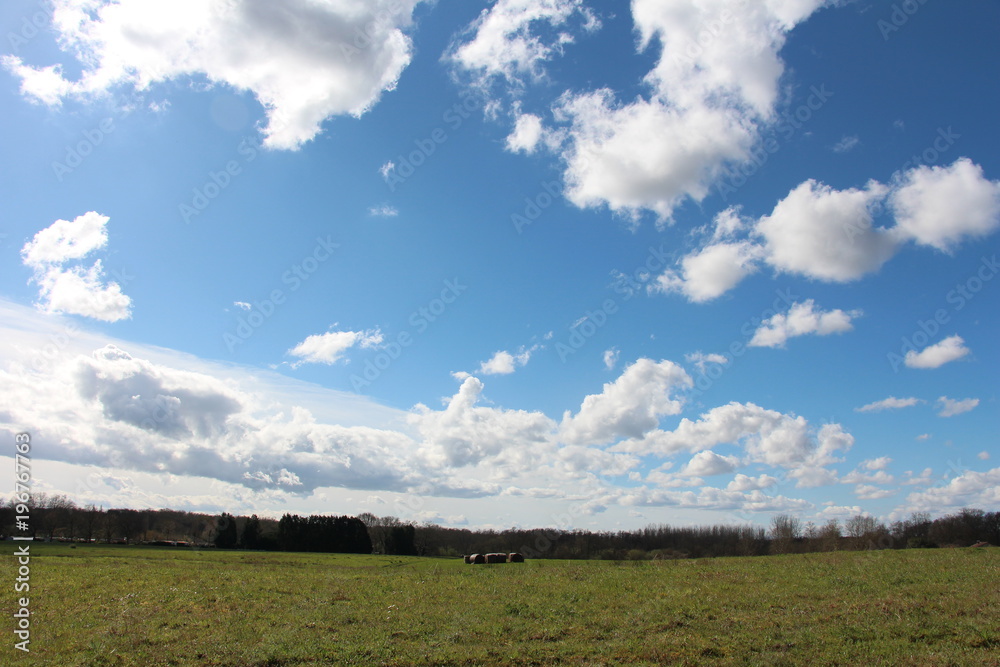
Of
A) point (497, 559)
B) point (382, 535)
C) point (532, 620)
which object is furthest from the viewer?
point (382, 535)

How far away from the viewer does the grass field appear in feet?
48.2

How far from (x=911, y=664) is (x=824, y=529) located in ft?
399

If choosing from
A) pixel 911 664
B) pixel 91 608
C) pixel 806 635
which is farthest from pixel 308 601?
pixel 911 664

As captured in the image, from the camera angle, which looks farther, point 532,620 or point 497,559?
point 497,559

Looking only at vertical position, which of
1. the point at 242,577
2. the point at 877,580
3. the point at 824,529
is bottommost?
the point at 824,529

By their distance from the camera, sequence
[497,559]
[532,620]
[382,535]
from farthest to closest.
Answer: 1. [382,535]
2. [497,559]
3. [532,620]

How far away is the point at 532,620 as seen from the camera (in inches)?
A: 741

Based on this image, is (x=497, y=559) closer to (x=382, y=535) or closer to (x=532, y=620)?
(x=532, y=620)

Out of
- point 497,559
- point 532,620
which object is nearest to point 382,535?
point 497,559

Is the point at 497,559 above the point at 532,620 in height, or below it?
below

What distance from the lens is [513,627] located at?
703 inches

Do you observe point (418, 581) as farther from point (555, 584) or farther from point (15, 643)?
point (15, 643)

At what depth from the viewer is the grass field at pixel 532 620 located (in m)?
14.7

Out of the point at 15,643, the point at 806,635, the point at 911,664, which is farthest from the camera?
the point at 15,643
